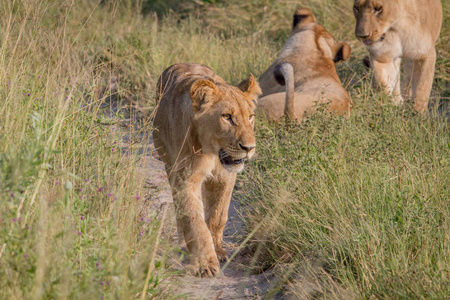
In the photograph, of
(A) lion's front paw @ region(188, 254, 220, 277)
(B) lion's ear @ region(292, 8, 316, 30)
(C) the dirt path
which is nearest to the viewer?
(C) the dirt path

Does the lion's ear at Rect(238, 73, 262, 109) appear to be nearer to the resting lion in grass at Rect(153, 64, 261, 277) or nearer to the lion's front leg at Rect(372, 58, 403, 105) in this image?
the resting lion in grass at Rect(153, 64, 261, 277)

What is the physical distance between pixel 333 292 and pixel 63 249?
44.7 inches

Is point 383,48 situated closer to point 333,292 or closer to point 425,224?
point 425,224

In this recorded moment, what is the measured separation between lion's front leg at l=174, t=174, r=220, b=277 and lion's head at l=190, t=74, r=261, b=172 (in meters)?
0.21

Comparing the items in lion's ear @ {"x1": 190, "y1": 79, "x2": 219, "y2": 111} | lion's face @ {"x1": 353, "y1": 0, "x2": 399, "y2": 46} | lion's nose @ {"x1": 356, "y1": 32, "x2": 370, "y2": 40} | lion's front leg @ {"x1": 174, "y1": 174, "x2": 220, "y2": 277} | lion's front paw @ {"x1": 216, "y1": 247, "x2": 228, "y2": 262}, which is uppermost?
lion's ear @ {"x1": 190, "y1": 79, "x2": 219, "y2": 111}

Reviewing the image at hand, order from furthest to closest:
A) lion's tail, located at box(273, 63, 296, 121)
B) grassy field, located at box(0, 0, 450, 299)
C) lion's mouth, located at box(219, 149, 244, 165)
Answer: lion's tail, located at box(273, 63, 296, 121) < lion's mouth, located at box(219, 149, 244, 165) < grassy field, located at box(0, 0, 450, 299)

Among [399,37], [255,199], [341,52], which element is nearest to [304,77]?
[341,52]

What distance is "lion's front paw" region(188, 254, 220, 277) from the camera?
11.9 ft

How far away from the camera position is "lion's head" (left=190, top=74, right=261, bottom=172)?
3701 millimetres

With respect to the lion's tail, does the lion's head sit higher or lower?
higher

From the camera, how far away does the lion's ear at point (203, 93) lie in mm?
3793

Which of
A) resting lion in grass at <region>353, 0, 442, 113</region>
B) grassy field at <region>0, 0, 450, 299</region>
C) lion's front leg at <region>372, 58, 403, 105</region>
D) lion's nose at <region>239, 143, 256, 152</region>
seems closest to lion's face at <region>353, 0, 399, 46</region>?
resting lion in grass at <region>353, 0, 442, 113</region>

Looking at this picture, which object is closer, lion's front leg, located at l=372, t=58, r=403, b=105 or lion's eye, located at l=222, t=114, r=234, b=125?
lion's eye, located at l=222, t=114, r=234, b=125

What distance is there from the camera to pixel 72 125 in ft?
13.2
